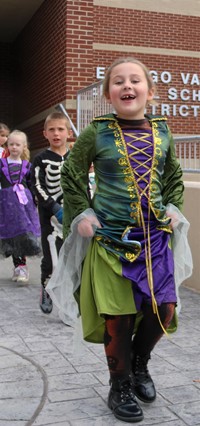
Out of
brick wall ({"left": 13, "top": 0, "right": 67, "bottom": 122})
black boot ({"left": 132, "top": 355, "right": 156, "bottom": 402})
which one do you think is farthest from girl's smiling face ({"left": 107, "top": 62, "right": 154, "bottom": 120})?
brick wall ({"left": 13, "top": 0, "right": 67, "bottom": 122})

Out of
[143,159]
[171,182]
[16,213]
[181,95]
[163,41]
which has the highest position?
[163,41]

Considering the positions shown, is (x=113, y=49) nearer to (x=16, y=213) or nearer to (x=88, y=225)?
(x=16, y=213)

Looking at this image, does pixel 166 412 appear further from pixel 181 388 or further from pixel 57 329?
pixel 57 329

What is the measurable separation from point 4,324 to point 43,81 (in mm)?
8050

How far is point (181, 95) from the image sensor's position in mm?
12797

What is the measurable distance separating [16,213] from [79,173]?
3522 mm

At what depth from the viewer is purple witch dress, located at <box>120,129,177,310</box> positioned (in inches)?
117

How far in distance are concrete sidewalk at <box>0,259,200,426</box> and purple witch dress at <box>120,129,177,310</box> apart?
0.65m

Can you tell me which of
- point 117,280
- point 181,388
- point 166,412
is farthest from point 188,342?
point 117,280

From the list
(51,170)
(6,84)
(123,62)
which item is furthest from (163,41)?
(123,62)

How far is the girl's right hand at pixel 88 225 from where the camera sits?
9.86 feet

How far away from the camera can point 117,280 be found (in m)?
2.97

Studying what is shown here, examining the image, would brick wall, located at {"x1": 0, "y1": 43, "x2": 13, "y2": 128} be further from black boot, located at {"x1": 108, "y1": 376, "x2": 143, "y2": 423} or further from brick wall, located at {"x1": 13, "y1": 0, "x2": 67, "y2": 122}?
black boot, located at {"x1": 108, "y1": 376, "x2": 143, "y2": 423}

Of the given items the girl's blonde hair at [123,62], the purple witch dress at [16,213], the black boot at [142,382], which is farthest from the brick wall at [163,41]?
the black boot at [142,382]
